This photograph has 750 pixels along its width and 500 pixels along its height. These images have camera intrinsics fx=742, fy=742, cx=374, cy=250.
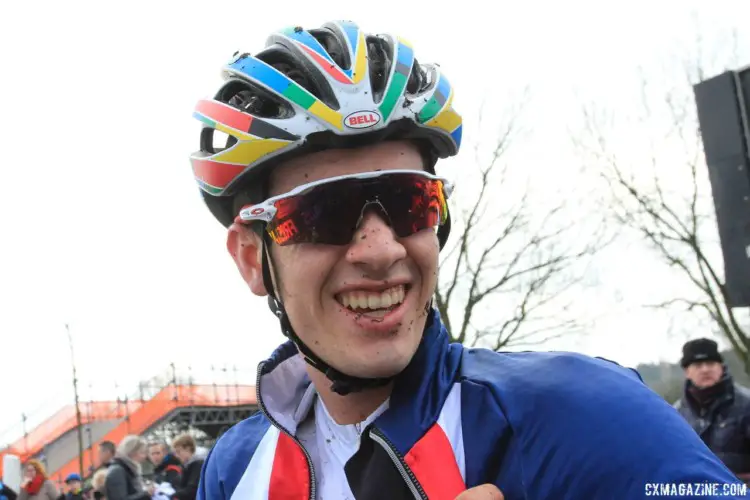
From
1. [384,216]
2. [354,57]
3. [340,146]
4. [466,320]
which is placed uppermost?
[354,57]

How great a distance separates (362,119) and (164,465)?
8.42 m

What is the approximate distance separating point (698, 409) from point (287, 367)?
423cm

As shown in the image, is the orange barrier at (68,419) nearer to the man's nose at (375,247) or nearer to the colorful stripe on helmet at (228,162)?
the colorful stripe on helmet at (228,162)

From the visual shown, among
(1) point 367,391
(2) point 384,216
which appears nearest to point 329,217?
(2) point 384,216

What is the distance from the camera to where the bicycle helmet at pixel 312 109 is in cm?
195

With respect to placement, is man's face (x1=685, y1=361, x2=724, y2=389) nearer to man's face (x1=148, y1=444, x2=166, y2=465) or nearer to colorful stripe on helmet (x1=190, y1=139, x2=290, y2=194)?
colorful stripe on helmet (x1=190, y1=139, x2=290, y2=194)

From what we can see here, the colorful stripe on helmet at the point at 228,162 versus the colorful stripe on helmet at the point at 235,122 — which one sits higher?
the colorful stripe on helmet at the point at 235,122

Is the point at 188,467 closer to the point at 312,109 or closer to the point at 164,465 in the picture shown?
the point at 164,465

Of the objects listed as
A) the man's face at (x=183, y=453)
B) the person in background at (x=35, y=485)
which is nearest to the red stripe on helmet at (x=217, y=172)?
the person in background at (x=35, y=485)

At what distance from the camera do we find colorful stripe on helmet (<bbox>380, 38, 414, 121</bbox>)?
78.3 inches

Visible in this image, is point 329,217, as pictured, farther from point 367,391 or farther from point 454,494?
point 454,494

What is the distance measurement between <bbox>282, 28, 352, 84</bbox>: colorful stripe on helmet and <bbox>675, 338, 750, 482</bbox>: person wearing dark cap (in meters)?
4.17

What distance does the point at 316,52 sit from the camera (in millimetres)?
2156

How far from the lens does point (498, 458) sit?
Result: 5.28ft
